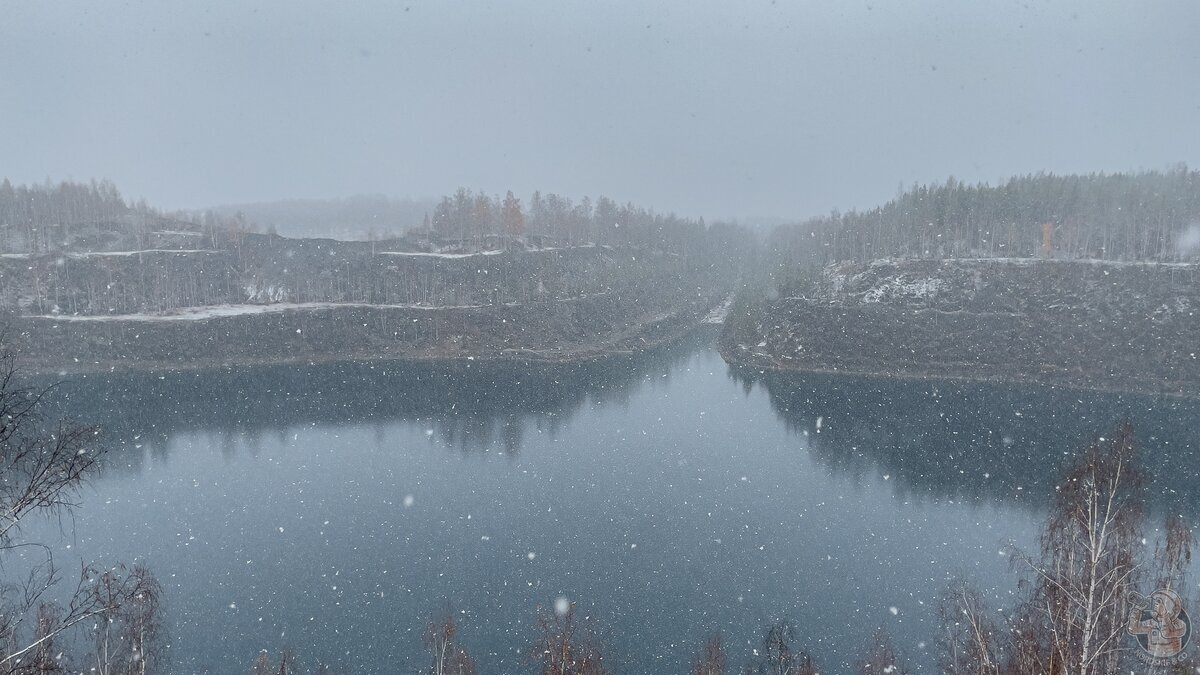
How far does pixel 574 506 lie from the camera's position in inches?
823

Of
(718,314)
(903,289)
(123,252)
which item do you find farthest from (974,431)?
(123,252)

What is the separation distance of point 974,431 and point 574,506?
65.8ft

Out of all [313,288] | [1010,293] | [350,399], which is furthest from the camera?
[313,288]

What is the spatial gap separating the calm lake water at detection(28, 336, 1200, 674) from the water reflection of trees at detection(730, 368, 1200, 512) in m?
0.17

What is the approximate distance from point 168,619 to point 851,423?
27969mm

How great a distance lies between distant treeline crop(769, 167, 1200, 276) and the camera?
46625 millimetres

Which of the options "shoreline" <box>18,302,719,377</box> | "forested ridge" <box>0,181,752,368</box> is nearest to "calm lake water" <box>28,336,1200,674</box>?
"shoreline" <box>18,302,719,377</box>

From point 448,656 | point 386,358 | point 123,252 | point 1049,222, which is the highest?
point 1049,222

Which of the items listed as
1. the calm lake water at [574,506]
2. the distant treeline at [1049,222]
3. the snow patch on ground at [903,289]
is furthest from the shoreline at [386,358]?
the distant treeline at [1049,222]

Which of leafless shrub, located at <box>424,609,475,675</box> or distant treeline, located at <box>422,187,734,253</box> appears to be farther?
distant treeline, located at <box>422,187,734,253</box>

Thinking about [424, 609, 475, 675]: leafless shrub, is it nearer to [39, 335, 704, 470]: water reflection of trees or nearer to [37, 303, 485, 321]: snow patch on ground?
[39, 335, 704, 470]: water reflection of trees

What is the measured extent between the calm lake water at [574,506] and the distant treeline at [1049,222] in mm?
21091

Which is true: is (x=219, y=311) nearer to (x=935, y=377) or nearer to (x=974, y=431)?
(x=974, y=431)

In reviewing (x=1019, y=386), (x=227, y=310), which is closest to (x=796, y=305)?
(x=1019, y=386)
